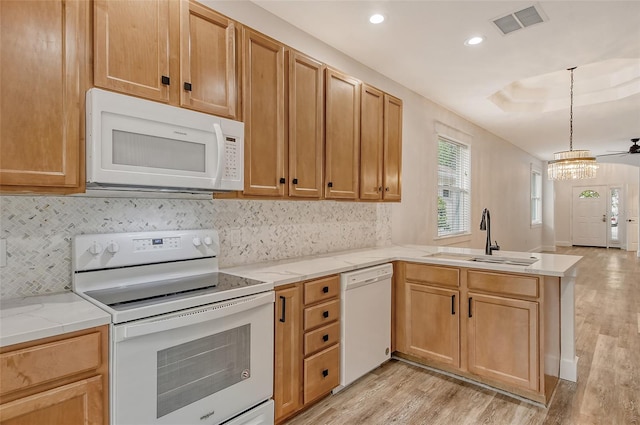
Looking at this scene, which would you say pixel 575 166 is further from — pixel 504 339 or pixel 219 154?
pixel 219 154

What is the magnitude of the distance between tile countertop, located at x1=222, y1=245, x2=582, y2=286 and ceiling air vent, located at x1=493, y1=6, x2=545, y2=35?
1822 mm

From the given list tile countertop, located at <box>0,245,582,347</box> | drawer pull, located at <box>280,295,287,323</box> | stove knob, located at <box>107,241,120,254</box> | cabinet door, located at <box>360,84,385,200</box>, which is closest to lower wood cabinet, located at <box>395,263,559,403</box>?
tile countertop, located at <box>0,245,582,347</box>

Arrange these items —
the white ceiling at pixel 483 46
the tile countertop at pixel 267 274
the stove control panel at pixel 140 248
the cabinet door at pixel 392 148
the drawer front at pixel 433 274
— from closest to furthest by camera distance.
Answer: the tile countertop at pixel 267 274, the stove control panel at pixel 140 248, the white ceiling at pixel 483 46, the drawer front at pixel 433 274, the cabinet door at pixel 392 148

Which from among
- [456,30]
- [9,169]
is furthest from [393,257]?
[9,169]

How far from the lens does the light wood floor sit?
2.23 meters

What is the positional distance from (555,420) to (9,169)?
3.10 meters

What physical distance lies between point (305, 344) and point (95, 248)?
1263 millimetres

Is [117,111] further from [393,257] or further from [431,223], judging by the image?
[431,223]

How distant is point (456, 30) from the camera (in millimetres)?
2896

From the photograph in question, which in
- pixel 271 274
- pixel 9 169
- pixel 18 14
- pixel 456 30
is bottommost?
pixel 271 274

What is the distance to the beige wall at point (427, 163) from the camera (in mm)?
2854

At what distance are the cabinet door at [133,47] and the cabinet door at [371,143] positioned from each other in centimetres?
168

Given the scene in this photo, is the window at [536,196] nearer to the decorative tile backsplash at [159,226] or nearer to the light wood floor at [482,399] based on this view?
the light wood floor at [482,399]

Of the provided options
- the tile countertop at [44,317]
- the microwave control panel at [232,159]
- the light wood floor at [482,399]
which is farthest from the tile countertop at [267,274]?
the light wood floor at [482,399]
